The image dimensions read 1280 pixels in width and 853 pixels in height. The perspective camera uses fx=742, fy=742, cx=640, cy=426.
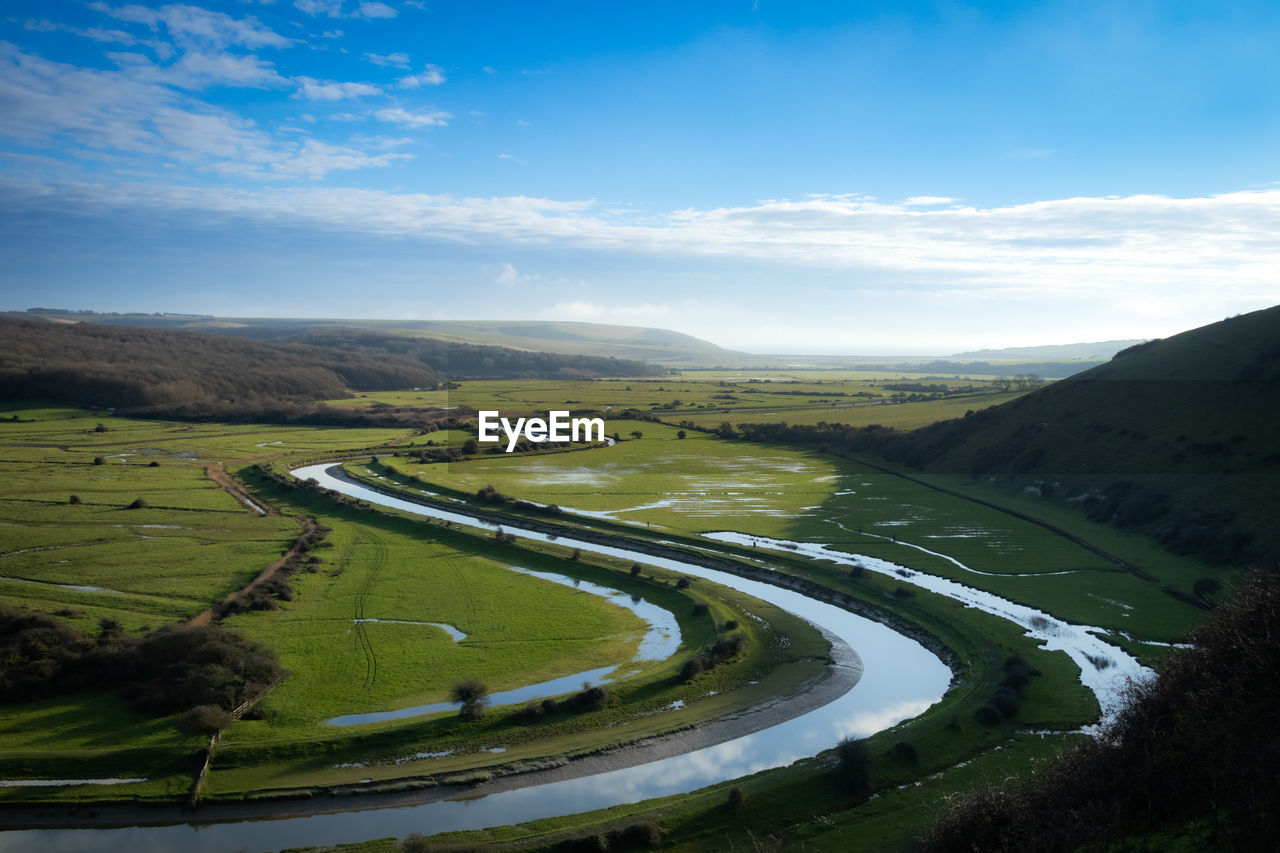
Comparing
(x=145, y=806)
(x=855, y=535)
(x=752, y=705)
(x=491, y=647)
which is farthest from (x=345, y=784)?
(x=855, y=535)

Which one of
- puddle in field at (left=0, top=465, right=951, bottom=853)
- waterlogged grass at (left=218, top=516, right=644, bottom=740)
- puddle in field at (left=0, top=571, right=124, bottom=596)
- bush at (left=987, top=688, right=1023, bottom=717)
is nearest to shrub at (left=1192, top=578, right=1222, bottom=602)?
puddle in field at (left=0, top=465, right=951, bottom=853)

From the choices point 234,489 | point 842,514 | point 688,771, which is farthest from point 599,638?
point 234,489

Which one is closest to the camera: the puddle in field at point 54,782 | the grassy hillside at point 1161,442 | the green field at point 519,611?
the puddle in field at point 54,782

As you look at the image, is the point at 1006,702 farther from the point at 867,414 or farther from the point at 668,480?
the point at 867,414

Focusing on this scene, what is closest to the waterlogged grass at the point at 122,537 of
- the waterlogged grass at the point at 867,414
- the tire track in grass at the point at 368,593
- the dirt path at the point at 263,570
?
the dirt path at the point at 263,570

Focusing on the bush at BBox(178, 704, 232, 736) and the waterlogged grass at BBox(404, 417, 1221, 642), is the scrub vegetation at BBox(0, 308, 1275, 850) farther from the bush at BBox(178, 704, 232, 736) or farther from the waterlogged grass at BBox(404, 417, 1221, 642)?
the waterlogged grass at BBox(404, 417, 1221, 642)

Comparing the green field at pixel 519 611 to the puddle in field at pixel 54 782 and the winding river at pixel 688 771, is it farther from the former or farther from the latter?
the winding river at pixel 688 771
